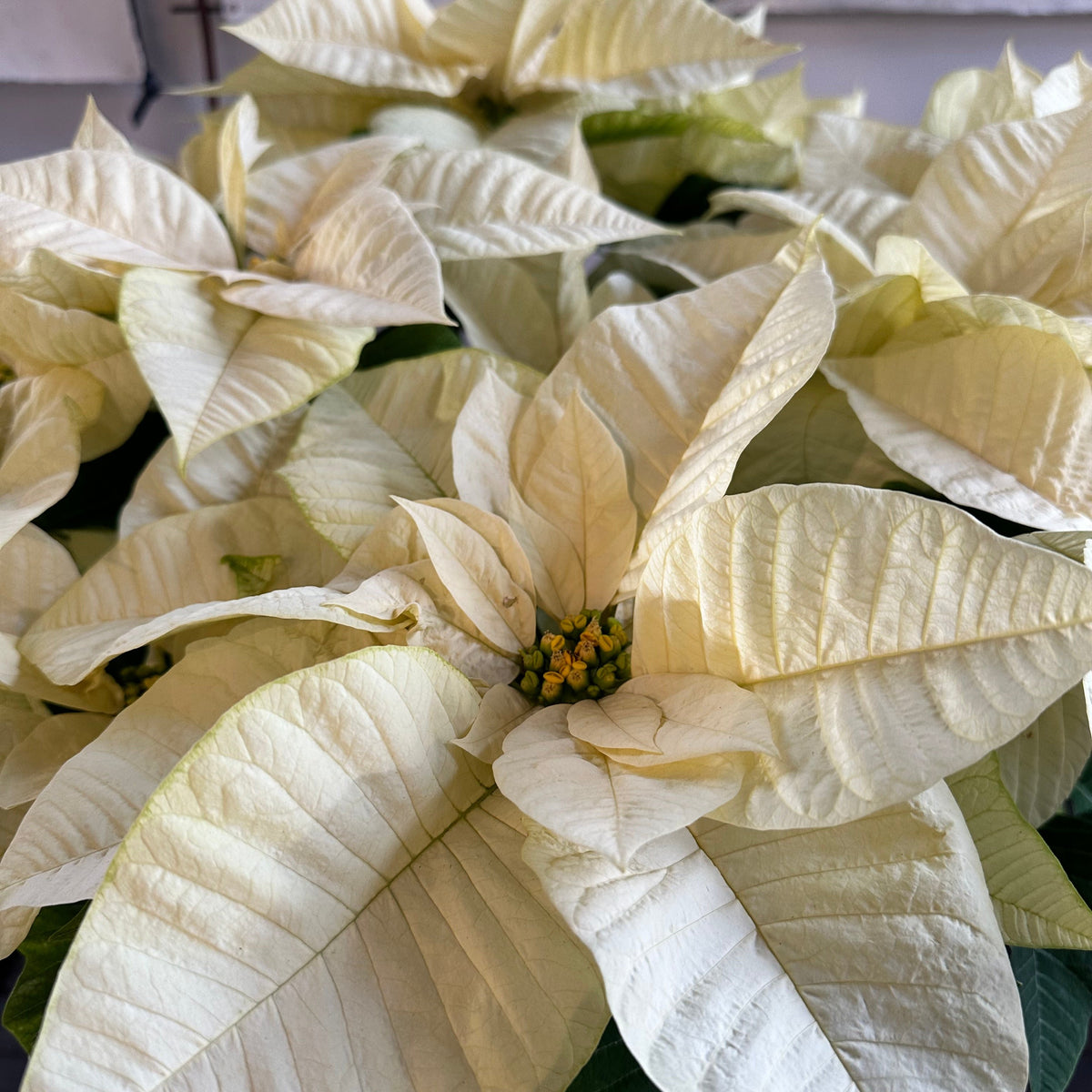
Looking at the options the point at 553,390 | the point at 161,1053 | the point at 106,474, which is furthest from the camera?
the point at 106,474

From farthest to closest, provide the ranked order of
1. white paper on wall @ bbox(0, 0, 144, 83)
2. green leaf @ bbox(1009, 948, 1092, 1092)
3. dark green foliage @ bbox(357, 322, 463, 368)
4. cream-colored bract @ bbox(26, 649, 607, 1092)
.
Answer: white paper on wall @ bbox(0, 0, 144, 83) < dark green foliage @ bbox(357, 322, 463, 368) < green leaf @ bbox(1009, 948, 1092, 1092) < cream-colored bract @ bbox(26, 649, 607, 1092)

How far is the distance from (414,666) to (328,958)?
7 centimetres

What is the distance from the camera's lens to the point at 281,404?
0.34m

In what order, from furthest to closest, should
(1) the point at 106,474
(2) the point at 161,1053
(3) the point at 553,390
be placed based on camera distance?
(1) the point at 106,474 → (3) the point at 553,390 → (2) the point at 161,1053

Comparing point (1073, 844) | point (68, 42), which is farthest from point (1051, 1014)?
point (68, 42)

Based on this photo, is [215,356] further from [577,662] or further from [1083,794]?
[1083,794]

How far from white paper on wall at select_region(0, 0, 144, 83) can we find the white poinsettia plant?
21.9 inches

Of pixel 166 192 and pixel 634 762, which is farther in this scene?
pixel 166 192

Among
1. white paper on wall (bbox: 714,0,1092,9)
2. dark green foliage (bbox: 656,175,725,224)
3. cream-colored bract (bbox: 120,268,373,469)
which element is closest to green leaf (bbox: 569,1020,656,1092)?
cream-colored bract (bbox: 120,268,373,469)

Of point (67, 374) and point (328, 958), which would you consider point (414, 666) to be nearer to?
point (328, 958)

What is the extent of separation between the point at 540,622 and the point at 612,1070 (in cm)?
14

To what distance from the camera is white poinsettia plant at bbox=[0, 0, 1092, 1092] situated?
0.22 metres

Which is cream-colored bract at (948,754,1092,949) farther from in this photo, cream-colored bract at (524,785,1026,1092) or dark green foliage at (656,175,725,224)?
dark green foliage at (656,175,725,224)

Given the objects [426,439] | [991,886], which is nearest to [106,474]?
[426,439]
